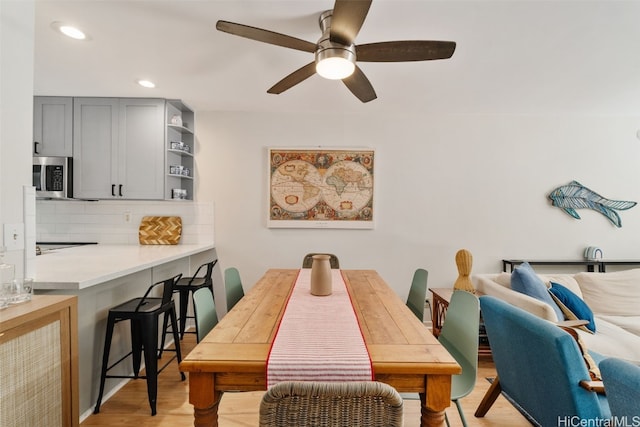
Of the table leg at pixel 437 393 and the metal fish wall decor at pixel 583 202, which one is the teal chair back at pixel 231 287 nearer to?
the table leg at pixel 437 393

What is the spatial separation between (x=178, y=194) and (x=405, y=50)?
8.68 feet

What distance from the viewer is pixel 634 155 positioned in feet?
11.5

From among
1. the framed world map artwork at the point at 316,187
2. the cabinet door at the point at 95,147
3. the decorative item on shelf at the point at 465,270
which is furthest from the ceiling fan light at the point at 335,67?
the cabinet door at the point at 95,147

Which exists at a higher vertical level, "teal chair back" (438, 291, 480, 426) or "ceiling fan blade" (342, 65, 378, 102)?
"ceiling fan blade" (342, 65, 378, 102)

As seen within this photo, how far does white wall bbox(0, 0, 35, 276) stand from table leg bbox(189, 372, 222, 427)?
1.20m

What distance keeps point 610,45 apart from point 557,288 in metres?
1.74

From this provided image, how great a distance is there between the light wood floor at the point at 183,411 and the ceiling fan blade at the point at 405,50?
2161 mm

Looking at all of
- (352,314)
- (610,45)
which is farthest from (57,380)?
(610,45)

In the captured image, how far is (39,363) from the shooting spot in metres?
1.32

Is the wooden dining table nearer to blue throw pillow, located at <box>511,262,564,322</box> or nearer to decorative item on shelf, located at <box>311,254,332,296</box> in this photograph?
decorative item on shelf, located at <box>311,254,332,296</box>

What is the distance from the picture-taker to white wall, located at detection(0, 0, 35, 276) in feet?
4.79

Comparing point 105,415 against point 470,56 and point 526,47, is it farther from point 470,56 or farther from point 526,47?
point 526,47

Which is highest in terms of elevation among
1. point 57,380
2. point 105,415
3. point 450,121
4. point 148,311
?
point 450,121

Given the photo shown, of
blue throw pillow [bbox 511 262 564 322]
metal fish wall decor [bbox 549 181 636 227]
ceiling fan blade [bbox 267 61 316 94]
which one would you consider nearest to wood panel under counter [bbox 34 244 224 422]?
ceiling fan blade [bbox 267 61 316 94]
